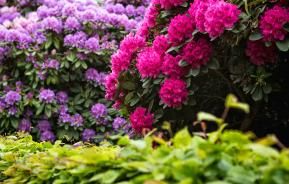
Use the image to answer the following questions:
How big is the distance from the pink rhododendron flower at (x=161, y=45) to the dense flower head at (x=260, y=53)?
0.48 m

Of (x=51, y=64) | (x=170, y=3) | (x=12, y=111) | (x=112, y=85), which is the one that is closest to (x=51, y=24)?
(x=51, y=64)

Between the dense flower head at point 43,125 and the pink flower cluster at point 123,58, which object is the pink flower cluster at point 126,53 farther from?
the dense flower head at point 43,125

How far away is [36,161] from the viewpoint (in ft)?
7.06

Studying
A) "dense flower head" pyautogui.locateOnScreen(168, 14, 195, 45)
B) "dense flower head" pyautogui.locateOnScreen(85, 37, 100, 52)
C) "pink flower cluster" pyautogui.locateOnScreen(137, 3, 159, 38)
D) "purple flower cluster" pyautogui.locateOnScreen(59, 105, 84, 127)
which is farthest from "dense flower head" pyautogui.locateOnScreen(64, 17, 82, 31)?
"dense flower head" pyautogui.locateOnScreen(168, 14, 195, 45)

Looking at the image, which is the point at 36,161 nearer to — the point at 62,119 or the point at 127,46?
the point at 127,46

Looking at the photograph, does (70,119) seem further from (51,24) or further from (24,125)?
(51,24)

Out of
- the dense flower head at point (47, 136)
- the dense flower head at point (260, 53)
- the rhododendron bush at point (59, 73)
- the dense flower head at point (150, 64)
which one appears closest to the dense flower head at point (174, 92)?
the dense flower head at point (150, 64)

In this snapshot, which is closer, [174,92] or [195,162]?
[195,162]

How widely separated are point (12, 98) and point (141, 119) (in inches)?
92.6

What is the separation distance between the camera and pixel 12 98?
16.5ft

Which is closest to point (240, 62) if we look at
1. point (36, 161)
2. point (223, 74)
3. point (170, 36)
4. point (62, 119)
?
point (223, 74)

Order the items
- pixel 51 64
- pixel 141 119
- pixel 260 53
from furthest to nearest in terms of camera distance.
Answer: pixel 51 64, pixel 141 119, pixel 260 53

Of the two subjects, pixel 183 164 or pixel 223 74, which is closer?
pixel 183 164

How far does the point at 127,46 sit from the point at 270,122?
945 mm
